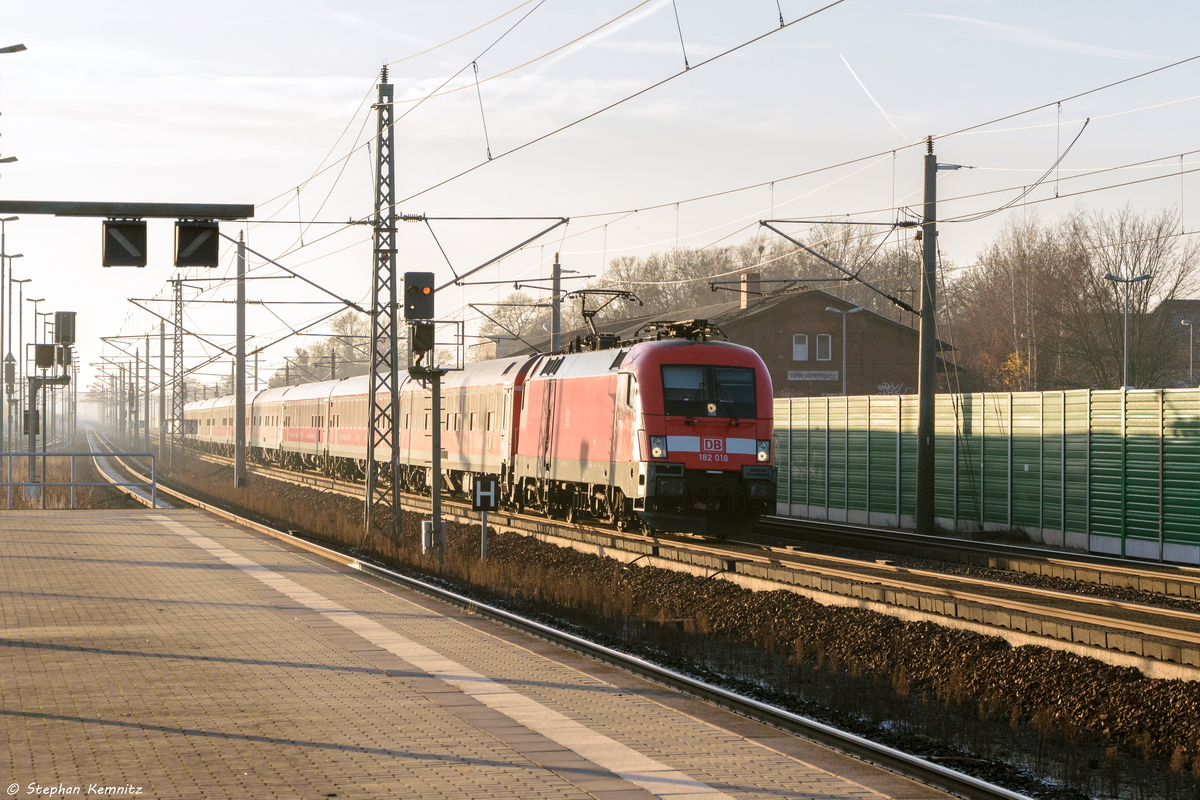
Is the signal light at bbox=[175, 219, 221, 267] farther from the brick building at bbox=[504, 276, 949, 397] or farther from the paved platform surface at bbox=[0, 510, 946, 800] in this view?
the brick building at bbox=[504, 276, 949, 397]

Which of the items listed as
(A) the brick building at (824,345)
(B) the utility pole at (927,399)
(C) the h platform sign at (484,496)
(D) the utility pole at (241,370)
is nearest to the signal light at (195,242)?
(C) the h platform sign at (484,496)

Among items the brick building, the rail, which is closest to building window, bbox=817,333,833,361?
the brick building

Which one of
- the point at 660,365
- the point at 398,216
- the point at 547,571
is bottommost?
the point at 547,571

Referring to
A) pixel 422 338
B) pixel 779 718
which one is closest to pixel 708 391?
pixel 422 338

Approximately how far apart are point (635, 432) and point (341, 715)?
39.9 feet

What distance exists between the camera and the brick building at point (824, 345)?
57.7 m

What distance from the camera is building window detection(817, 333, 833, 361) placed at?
58938 millimetres

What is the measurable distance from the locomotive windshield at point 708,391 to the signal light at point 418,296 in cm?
416

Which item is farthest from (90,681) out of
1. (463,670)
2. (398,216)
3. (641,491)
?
(398,216)

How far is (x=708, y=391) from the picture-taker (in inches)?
837

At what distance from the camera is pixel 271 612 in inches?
570

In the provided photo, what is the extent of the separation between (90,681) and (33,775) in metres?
3.08

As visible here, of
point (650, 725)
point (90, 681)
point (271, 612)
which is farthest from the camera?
point (271, 612)

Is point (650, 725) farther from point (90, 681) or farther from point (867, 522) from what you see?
point (867, 522)
